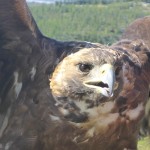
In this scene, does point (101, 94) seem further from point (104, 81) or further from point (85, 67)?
point (85, 67)

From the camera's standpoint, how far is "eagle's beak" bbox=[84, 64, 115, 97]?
3410mm

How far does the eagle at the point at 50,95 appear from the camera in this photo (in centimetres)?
369

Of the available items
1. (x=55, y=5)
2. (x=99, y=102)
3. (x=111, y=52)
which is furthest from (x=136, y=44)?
(x=55, y=5)


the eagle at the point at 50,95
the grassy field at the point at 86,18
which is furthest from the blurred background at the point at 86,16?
the eagle at the point at 50,95

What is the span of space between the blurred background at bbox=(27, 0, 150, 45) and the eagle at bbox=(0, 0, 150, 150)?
237 ft

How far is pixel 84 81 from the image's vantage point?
3.60m

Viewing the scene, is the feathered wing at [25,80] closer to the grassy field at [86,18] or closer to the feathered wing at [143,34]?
the feathered wing at [143,34]

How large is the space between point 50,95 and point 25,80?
0.75ft

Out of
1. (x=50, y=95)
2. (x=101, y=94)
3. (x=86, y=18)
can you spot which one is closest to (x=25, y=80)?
(x=50, y=95)

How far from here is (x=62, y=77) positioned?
3727 millimetres

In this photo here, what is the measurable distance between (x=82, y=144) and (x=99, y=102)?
0.43 metres

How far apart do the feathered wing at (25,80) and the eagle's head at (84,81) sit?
126 millimetres

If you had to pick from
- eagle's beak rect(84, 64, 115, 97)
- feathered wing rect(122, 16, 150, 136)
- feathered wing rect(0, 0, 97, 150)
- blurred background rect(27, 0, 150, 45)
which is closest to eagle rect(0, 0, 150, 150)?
feathered wing rect(0, 0, 97, 150)

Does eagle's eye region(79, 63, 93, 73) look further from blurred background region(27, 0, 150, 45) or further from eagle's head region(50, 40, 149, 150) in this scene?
blurred background region(27, 0, 150, 45)
